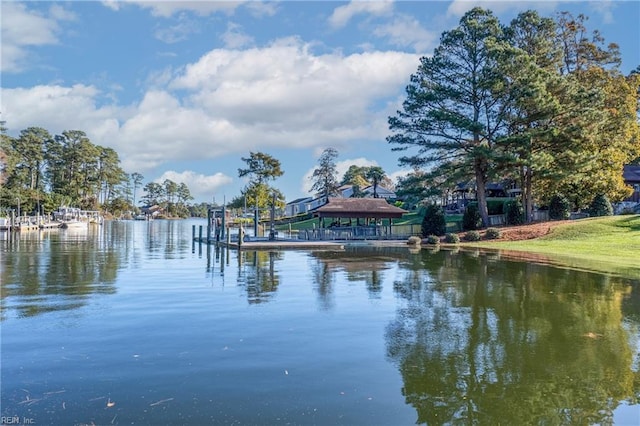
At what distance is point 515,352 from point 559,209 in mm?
36820

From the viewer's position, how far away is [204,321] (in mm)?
10391

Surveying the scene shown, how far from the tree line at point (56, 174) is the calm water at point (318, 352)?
204 ft

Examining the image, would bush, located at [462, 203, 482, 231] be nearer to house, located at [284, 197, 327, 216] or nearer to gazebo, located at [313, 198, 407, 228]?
gazebo, located at [313, 198, 407, 228]

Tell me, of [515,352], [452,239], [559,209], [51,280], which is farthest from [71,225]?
[515,352]

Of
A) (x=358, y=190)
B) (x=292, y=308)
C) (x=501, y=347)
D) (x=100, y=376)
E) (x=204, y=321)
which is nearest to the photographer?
(x=100, y=376)

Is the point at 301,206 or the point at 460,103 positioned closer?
the point at 460,103

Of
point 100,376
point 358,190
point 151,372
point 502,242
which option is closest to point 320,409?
point 151,372

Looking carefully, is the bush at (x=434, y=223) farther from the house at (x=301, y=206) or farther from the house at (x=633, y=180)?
the house at (x=301, y=206)

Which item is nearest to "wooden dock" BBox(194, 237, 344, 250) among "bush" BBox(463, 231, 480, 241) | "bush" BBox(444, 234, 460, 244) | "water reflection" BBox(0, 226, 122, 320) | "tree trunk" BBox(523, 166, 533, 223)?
"bush" BBox(444, 234, 460, 244)

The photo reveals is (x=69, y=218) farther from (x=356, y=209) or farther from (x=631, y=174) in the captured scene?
(x=631, y=174)

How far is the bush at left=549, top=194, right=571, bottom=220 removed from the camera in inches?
1592

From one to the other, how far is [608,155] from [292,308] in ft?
127

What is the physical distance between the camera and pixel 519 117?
38.7 m

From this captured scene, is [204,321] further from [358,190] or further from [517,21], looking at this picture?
[358,190]
